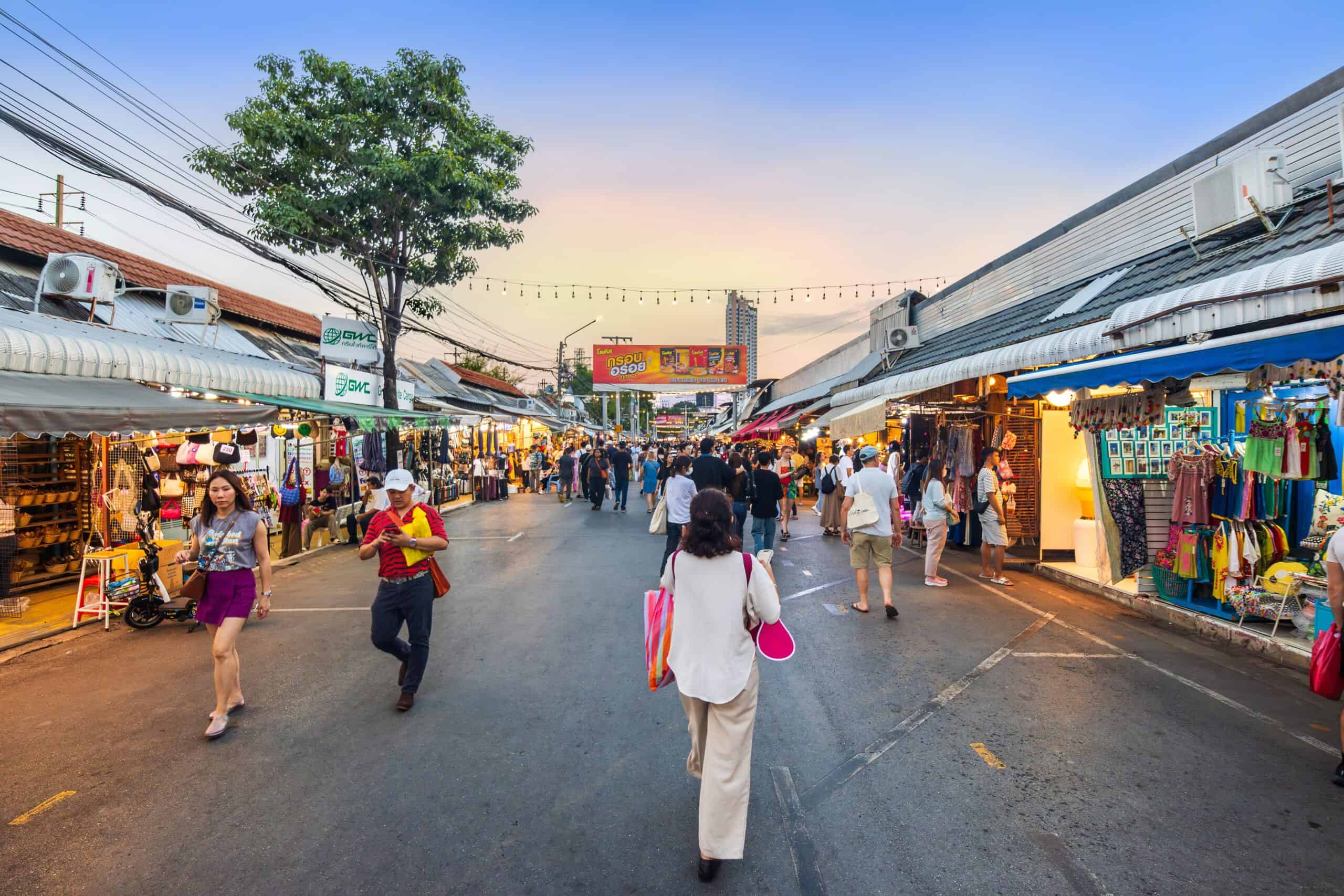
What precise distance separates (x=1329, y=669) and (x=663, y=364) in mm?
38020

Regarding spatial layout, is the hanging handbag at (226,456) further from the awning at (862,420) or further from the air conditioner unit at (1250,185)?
the air conditioner unit at (1250,185)

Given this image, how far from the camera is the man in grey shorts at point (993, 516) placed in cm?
878

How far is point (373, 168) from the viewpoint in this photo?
48.6ft

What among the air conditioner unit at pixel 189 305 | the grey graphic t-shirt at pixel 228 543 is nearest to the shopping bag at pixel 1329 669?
the grey graphic t-shirt at pixel 228 543

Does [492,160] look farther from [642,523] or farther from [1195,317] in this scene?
[1195,317]

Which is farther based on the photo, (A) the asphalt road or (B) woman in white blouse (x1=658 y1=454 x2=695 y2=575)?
(B) woman in white blouse (x1=658 y1=454 x2=695 y2=575)

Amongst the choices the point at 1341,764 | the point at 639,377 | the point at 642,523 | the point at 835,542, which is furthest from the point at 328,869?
the point at 639,377

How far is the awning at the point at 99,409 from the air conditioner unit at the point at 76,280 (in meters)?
3.12

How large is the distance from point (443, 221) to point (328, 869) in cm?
1624

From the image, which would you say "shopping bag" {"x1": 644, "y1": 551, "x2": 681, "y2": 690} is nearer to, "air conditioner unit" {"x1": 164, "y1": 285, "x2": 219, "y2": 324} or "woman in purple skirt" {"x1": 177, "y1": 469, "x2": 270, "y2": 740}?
"woman in purple skirt" {"x1": 177, "y1": 469, "x2": 270, "y2": 740}

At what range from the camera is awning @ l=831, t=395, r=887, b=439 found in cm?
1088

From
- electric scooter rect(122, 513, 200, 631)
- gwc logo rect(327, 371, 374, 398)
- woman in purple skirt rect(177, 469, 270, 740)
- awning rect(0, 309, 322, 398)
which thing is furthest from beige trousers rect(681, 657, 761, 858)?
gwc logo rect(327, 371, 374, 398)

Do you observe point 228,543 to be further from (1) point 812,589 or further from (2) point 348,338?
(2) point 348,338

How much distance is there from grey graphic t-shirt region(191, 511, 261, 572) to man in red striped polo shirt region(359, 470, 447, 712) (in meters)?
0.77
